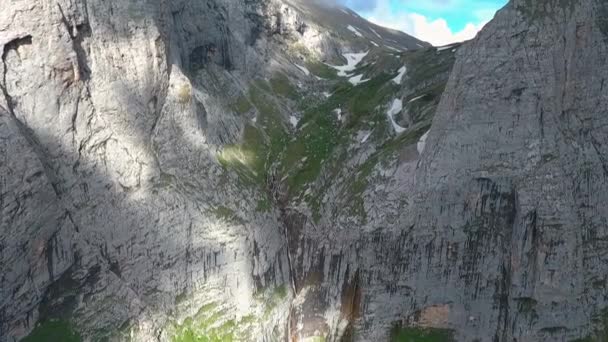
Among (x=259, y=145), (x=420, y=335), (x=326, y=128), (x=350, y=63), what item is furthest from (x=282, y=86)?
(x=420, y=335)

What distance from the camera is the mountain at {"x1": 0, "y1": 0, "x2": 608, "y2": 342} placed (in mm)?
35250

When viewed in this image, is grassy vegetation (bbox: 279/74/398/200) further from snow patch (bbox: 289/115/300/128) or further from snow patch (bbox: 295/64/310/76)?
snow patch (bbox: 295/64/310/76)

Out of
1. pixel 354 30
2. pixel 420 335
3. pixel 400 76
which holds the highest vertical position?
pixel 354 30

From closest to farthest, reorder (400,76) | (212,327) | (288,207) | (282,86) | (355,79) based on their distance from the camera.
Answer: (212,327)
(288,207)
(400,76)
(282,86)
(355,79)

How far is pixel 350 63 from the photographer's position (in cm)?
8481

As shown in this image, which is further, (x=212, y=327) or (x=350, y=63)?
(x=350, y=63)

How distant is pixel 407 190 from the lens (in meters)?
41.4

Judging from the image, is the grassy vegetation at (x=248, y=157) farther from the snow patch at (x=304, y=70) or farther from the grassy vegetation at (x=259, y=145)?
the snow patch at (x=304, y=70)

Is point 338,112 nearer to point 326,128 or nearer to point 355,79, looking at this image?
point 326,128

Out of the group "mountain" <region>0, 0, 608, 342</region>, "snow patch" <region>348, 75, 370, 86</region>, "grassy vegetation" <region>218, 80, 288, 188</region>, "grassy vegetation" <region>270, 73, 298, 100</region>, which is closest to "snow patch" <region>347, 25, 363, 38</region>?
"snow patch" <region>348, 75, 370, 86</region>

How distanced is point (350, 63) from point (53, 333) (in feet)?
207

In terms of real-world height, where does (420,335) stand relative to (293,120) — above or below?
below

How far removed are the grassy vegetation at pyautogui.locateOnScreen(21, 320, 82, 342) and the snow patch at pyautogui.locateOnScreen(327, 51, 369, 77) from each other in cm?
5150

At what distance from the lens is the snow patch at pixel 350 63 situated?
7750 cm
